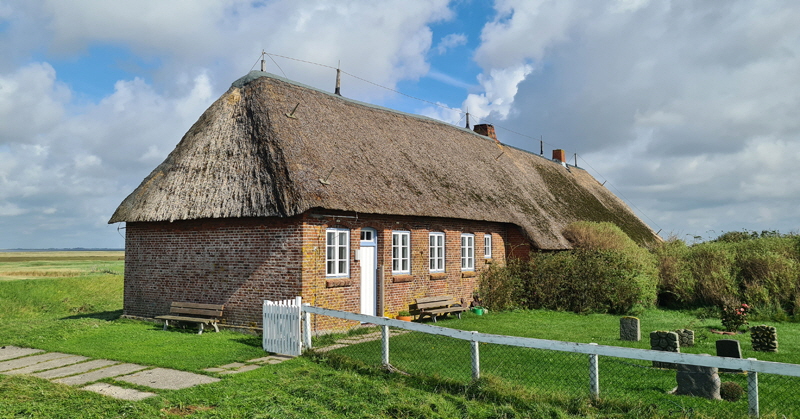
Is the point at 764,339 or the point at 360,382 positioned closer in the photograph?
the point at 360,382

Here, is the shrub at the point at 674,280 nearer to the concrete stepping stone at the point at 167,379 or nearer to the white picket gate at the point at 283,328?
the white picket gate at the point at 283,328

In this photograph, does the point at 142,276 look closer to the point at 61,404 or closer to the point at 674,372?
the point at 61,404

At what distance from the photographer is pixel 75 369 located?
896cm

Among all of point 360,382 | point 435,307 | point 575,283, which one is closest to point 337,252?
point 435,307

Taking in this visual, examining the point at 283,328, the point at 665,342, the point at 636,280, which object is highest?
the point at 636,280

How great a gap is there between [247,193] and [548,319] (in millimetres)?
8699

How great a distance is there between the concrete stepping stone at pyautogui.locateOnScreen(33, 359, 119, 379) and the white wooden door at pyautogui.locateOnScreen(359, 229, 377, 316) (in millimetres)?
6046

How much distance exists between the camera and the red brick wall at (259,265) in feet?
41.1

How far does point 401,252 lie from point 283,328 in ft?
18.2

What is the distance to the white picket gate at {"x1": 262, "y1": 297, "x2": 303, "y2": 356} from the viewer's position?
10.0 metres

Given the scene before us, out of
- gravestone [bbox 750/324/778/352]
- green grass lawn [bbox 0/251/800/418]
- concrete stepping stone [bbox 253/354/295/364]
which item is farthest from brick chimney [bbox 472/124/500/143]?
concrete stepping stone [bbox 253/354/295/364]

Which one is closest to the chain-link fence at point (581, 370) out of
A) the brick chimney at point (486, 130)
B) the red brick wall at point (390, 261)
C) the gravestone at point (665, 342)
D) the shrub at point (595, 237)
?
the gravestone at point (665, 342)

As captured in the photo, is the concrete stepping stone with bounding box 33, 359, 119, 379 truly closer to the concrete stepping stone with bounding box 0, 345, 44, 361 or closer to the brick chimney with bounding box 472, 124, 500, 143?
the concrete stepping stone with bounding box 0, 345, 44, 361

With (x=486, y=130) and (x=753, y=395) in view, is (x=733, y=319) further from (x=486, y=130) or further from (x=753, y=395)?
(x=486, y=130)
